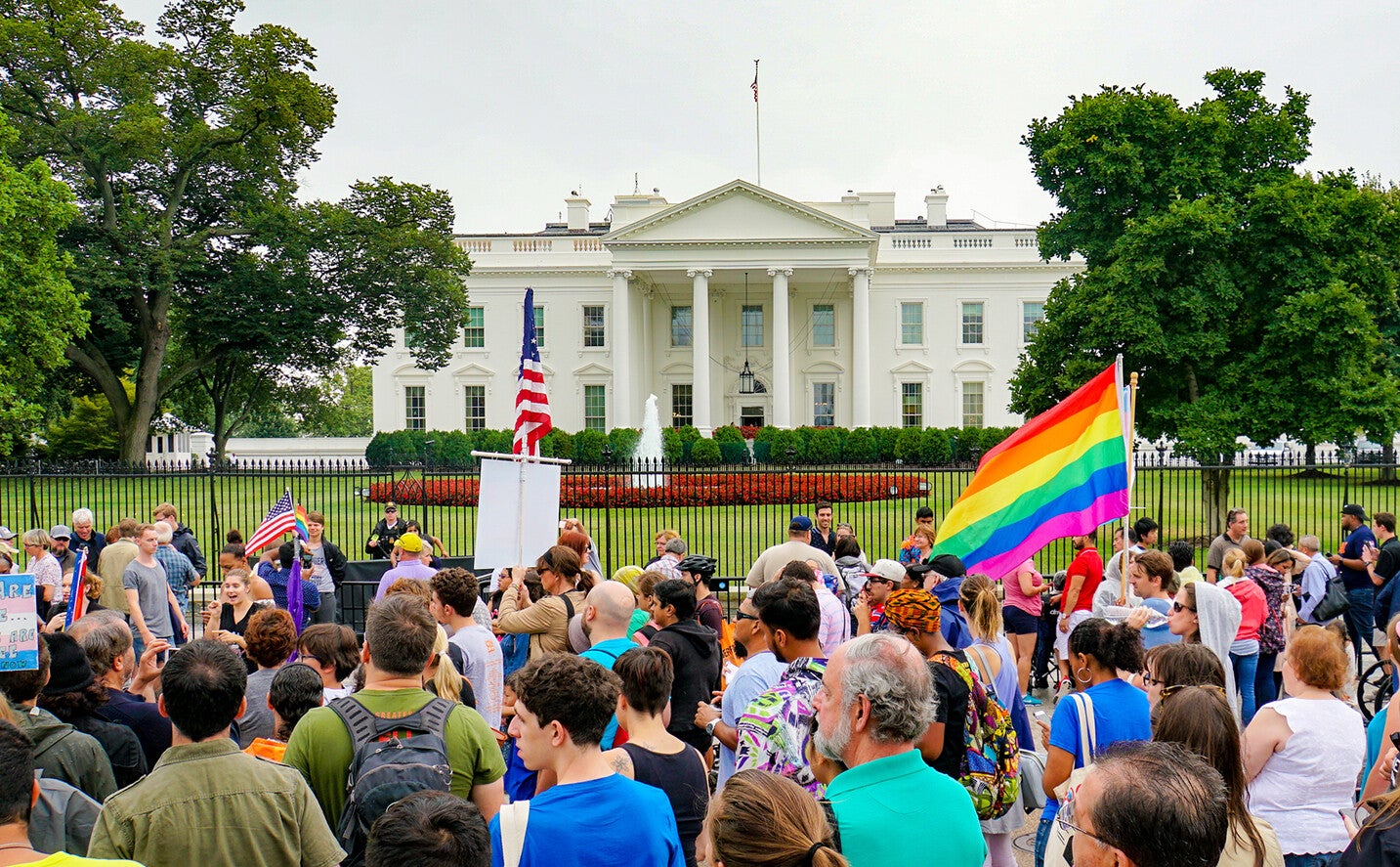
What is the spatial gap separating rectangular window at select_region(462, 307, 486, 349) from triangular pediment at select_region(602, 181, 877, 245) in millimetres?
8814

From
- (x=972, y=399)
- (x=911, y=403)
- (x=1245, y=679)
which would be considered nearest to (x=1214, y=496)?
(x=1245, y=679)

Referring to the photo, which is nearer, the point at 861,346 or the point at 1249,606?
the point at 1249,606

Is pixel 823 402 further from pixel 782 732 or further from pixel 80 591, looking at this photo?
pixel 782 732

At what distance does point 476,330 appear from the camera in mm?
49938

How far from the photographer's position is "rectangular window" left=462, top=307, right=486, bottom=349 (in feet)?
163

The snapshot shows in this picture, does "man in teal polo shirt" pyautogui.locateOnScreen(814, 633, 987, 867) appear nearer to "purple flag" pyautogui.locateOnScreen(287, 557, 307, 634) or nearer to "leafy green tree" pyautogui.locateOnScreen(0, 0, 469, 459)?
"purple flag" pyautogui.locateOnScreen(287, 557, 307, 634)

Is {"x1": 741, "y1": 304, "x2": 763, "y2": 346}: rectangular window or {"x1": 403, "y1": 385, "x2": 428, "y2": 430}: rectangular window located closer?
{"x1": 741, "y1": 304, "x2": 763, "y2": 346}: rectangular window

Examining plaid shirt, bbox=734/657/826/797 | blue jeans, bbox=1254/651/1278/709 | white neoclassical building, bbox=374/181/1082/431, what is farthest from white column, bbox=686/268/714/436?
plaid shirt, bbox=734/657/826/797

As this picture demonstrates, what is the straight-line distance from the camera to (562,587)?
6.68 m

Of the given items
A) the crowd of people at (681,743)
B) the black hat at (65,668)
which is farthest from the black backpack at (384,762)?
the black hat at (65,668)

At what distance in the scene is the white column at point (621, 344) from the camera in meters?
44.4

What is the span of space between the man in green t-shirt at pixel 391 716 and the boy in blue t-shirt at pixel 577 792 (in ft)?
1.85

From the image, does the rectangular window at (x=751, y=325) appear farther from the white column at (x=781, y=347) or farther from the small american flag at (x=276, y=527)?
the small american flag at (x=276, y=527)

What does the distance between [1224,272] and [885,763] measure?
67.8 feet
